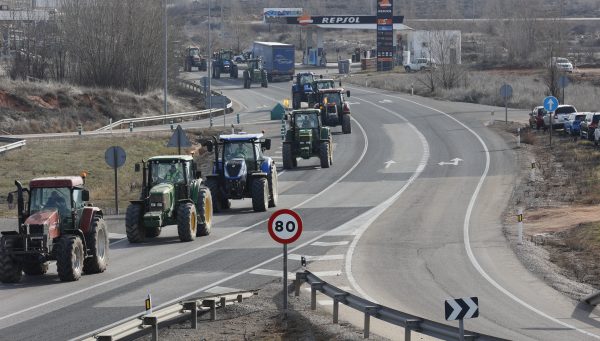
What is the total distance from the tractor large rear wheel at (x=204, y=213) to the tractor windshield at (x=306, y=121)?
661 inches

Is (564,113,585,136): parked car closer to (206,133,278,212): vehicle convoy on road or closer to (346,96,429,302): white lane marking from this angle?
(346,96,429,302): white lane marking

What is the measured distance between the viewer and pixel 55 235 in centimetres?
2495

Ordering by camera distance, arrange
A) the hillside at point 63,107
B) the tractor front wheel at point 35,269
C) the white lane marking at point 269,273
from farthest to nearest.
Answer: the hillside at point 63,107
the white lane marking at point 269,273
the tractor front wheel at point 35,269

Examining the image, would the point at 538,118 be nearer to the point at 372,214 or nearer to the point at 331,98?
the point at 331,98

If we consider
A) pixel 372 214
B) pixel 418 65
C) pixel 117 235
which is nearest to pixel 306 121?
pixel 372 214

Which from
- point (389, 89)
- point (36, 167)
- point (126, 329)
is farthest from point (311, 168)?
point (389, 89)

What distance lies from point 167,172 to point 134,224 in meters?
1.76

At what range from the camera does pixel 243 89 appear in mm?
103812

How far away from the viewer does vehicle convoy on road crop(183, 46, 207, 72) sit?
5148 inches

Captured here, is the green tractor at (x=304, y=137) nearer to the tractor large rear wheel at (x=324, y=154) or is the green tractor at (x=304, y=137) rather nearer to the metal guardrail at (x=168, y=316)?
the tractor large rear wheel at (x=324, y=154)

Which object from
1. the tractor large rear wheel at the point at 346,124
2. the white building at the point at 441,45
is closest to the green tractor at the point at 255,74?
the white building at the point at 441,45

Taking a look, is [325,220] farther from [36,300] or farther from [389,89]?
[389,89]

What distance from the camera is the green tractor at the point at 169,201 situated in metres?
30.6

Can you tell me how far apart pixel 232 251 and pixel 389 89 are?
6864 cm
